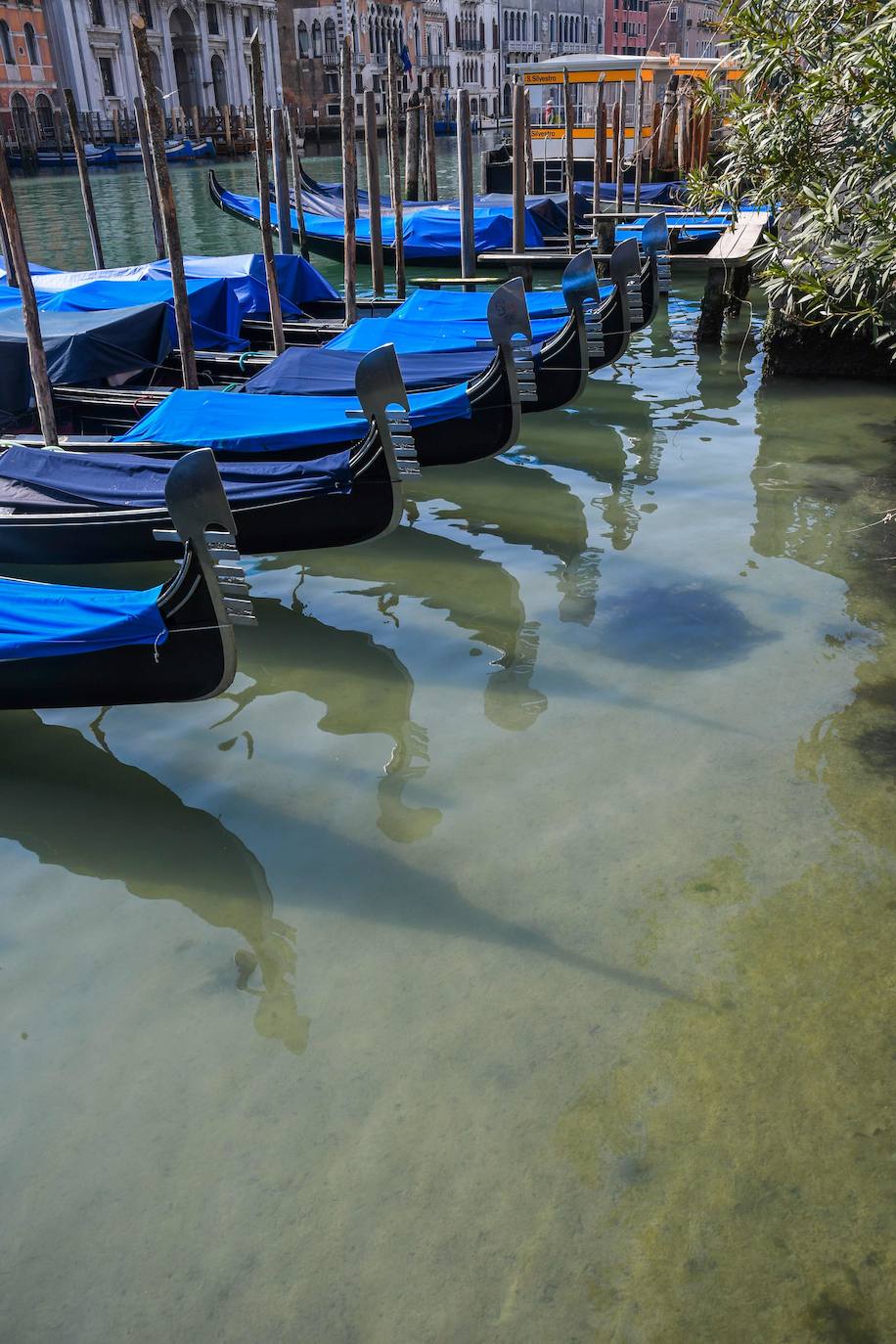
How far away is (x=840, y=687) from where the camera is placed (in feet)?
12.1

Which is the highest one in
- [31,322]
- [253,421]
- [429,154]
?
[31,322]

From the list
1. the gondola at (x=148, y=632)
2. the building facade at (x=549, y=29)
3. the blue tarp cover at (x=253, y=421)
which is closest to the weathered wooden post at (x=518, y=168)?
the blue tarp cover at (x=253, y=421)

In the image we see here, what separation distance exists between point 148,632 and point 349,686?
0.90m

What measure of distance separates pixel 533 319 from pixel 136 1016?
18.9 feet

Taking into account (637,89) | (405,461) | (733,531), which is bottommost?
(733,531)

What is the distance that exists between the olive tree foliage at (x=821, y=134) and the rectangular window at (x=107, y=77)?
32.5 m

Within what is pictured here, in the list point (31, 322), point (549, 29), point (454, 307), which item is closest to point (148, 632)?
point (31, 322)

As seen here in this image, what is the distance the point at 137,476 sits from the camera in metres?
4.51

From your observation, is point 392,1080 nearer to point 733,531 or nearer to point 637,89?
point 733,531

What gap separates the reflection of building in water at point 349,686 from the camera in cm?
327

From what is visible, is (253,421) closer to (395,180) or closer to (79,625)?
(79,625)

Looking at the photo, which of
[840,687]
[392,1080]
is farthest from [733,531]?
[392,1080]

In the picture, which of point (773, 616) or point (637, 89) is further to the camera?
point (637, 89)

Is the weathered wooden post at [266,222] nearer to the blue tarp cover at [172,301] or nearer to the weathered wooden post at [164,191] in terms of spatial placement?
the blue tarp cover at [172,301]
